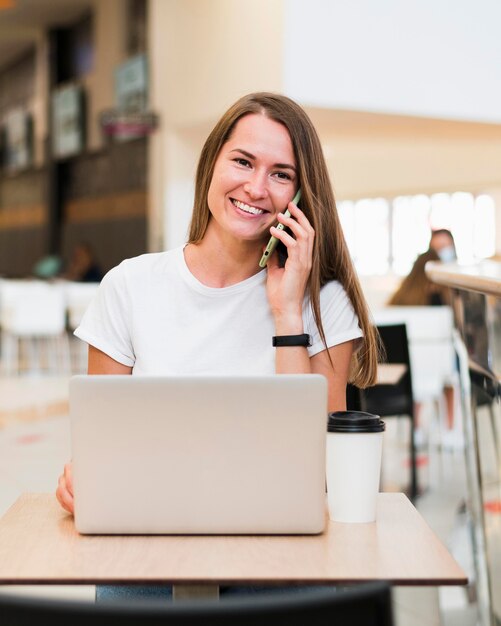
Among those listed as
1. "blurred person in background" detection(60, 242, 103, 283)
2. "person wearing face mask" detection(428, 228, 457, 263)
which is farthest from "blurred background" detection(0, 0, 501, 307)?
"person wearing face mask" detection(428, 228, 457, 263)

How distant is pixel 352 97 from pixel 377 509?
7086mm

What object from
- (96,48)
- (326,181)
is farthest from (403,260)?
(326,181)

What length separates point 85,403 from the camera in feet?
4.01

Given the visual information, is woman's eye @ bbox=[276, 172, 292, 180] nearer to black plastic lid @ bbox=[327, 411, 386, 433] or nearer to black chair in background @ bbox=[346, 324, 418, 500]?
black plastic lid @ bbox=[327, 411, 386, 433]

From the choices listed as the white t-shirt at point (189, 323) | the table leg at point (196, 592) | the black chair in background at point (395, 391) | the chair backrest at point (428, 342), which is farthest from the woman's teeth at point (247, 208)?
the chair backrest at point (428, 342)

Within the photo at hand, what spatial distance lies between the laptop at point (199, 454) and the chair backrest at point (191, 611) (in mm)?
448

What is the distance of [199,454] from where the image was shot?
123 centimetres

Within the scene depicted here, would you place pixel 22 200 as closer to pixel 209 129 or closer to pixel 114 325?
pixel 209 129

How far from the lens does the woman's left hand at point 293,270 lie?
1.71 meters

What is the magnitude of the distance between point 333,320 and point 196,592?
2.30ft

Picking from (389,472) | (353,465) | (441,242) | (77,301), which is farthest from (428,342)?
(77,301)

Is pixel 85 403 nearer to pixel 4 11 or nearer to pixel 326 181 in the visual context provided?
pixel 326 181

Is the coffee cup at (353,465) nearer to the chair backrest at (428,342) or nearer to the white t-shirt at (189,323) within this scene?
the white t-shirt at (189,323)

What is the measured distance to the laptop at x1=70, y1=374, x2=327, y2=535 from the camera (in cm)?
121
